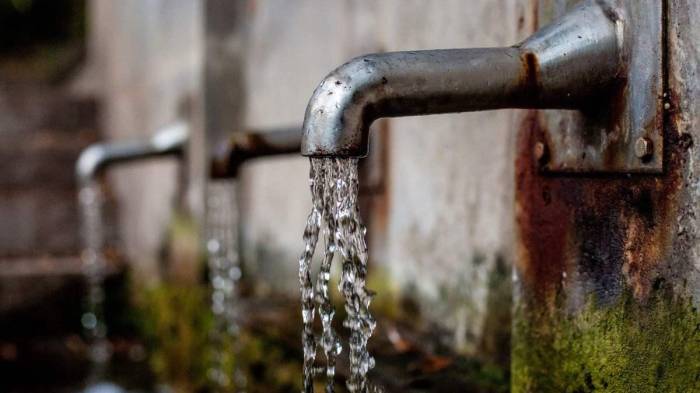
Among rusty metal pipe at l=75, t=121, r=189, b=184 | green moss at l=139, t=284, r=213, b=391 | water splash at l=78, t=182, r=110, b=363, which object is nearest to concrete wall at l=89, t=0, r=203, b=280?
rusty metal pipe at l=75, t=121, r=189, b=184

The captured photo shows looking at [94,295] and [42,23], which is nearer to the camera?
[94,295]

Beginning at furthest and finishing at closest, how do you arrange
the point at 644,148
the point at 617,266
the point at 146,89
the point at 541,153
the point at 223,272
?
the point at 146,89 < the point at 223,272 < the point at 541,153 < the point at 617,266 < the point at 644,148

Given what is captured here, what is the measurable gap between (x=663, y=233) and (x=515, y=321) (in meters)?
0.51

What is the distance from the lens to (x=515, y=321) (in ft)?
6.00

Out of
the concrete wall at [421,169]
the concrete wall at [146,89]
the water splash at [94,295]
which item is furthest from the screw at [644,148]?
the water splash at [94,295]

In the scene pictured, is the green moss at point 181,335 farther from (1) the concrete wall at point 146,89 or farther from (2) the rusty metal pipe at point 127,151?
(2) the rusty metal pipe at point 127,151

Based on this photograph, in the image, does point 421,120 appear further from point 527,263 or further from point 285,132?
point 527,263

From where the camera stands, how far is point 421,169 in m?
2.61

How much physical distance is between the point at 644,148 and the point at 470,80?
32 cm

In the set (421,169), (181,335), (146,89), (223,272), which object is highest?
(146,89)

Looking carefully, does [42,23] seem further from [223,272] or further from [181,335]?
[223,272]

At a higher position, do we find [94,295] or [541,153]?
[541,153]

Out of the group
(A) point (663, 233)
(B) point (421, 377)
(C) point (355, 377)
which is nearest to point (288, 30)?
(B) point (421, 377)

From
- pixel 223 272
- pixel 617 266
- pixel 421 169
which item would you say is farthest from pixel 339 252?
pixel 223 272
